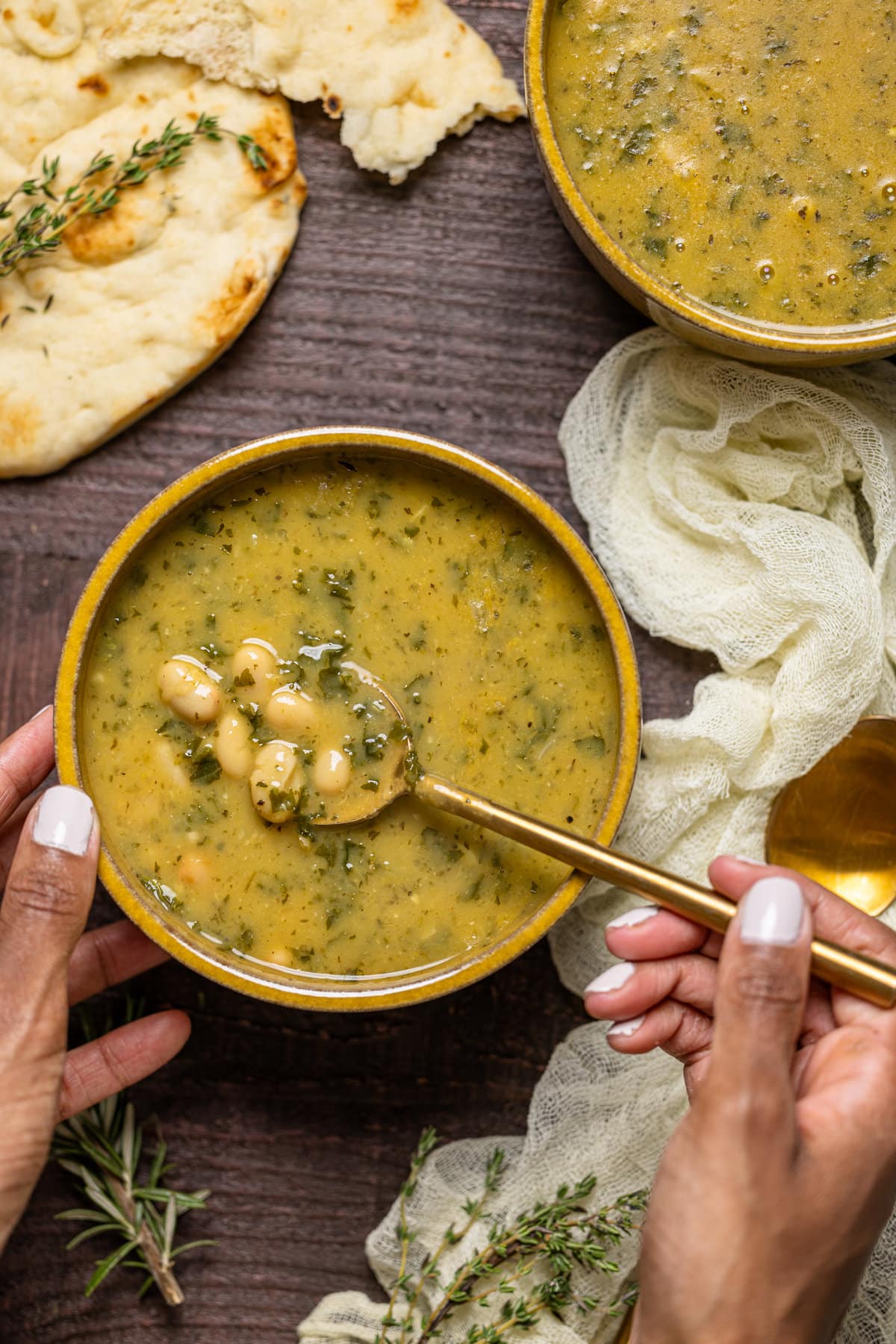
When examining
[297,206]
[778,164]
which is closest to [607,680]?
[778,164]

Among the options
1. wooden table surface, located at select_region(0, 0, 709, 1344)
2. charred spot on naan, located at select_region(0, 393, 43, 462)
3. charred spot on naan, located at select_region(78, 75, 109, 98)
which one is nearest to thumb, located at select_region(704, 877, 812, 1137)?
wooden table surface, located at select_region(0, 0, 709, 1344)

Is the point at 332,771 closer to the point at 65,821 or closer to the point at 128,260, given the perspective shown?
the point at 65,821

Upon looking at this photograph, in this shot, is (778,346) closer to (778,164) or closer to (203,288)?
(778,164)

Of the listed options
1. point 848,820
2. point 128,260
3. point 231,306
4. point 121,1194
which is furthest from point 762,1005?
point 128,260

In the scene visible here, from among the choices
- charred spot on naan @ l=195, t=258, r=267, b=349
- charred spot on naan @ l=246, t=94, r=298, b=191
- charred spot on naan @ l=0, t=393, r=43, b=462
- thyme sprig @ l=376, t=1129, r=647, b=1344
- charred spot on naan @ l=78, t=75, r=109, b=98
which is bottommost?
thyme sprig @ l=376, t=1129, r=647, b=1344

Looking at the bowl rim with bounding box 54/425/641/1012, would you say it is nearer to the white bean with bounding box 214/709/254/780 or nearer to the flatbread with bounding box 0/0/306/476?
the white bean with bounding box 214/709/254/780

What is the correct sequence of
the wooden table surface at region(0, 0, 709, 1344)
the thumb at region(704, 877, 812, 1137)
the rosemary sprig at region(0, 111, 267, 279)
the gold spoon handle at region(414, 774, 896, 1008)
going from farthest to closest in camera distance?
the wooden table surface at region(0, 0, 709, 1344), the rosemary sprig at region(0, 111, 267, 279), the gold spoon handle at region(414, 774, 896, 1008), the thumb at region(704, 877, 812, 1137)
